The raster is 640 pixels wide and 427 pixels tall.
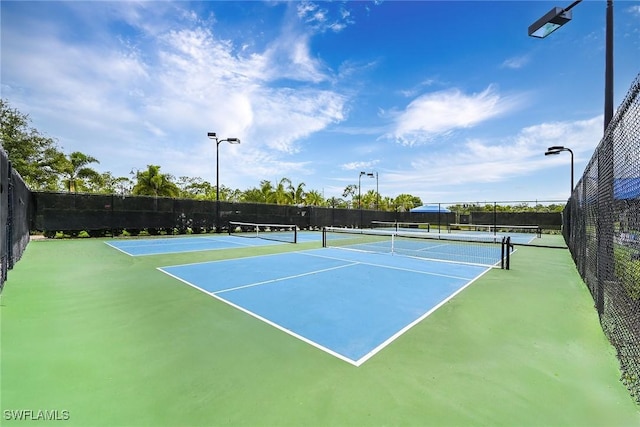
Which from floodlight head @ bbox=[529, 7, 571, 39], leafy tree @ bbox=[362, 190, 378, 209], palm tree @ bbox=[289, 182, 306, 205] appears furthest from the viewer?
leafy tree @ bbox=[362, 190, 378, 209]

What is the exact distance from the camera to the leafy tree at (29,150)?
69.0 feet

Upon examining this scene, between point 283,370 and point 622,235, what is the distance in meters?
3.73

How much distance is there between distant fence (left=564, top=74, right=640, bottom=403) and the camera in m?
2.39

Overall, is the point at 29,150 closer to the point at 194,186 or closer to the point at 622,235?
the point at 194,186

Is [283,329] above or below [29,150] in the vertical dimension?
below

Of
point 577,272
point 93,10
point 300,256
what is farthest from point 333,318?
point 93,10

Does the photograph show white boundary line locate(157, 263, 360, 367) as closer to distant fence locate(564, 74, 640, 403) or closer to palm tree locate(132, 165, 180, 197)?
distant fence locate(564, 74, 640, 403)

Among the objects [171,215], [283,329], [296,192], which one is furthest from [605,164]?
[296,192]

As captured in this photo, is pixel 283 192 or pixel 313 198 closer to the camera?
pixel 283 192

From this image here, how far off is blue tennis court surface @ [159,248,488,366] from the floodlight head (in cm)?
423

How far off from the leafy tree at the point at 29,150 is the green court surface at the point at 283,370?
2525cm

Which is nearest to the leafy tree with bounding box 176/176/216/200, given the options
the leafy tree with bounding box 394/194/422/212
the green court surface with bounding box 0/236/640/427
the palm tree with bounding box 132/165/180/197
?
the palm tree with bounding box 132/165/180/197

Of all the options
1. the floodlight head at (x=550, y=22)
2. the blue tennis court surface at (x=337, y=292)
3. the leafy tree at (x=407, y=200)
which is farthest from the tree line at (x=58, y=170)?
the leafy tree at (x=407, y=200)

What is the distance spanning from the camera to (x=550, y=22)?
151 inches
